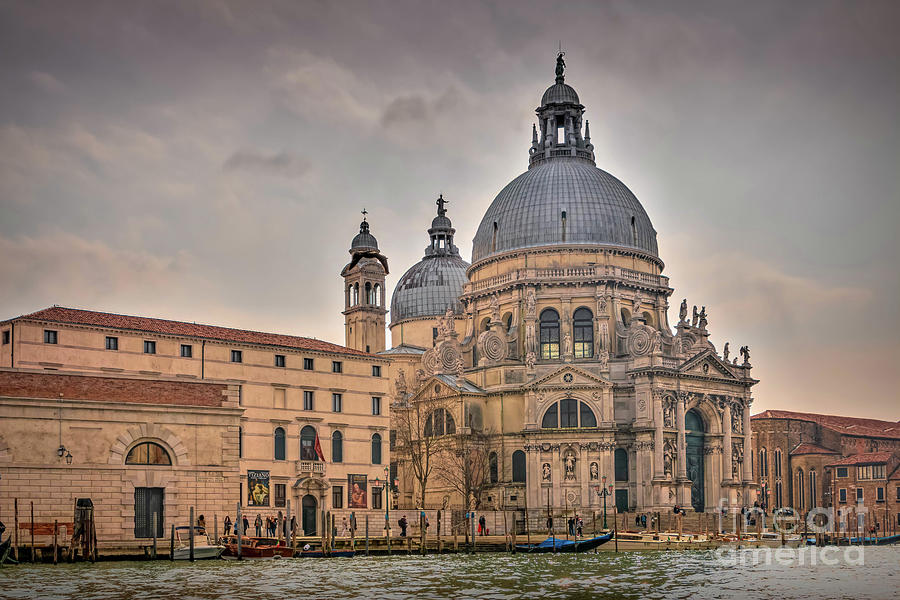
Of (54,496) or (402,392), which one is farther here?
(402,392)

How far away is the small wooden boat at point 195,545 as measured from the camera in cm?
4291

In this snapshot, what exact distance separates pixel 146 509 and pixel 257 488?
53.1ft

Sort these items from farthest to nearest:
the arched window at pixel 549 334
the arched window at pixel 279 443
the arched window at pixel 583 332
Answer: the arched window at pixel 549 334
the arched window at pixel 583 332
the arched window at pixel 279 443

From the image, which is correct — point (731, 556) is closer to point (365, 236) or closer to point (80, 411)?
point (80, 411)

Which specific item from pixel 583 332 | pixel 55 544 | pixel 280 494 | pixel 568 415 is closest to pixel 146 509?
pixel 55 544

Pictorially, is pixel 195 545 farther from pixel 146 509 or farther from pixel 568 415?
pixel 568 415

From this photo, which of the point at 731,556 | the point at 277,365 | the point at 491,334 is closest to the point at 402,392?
the point at 491,334

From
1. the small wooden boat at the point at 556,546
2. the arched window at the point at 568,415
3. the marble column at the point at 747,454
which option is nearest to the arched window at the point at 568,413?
the arched window at the point at 568,415

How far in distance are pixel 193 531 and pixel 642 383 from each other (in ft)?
121

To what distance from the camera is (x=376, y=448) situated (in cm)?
6431

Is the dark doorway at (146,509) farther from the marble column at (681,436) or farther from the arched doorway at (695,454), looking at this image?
the arched doorway at (695,454)

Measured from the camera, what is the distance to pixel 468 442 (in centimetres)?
7500

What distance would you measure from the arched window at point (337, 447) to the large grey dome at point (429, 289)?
108 ft

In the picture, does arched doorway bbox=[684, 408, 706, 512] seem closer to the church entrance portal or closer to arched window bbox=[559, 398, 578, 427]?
arched window bbox=[559, 398, 578, 427]
